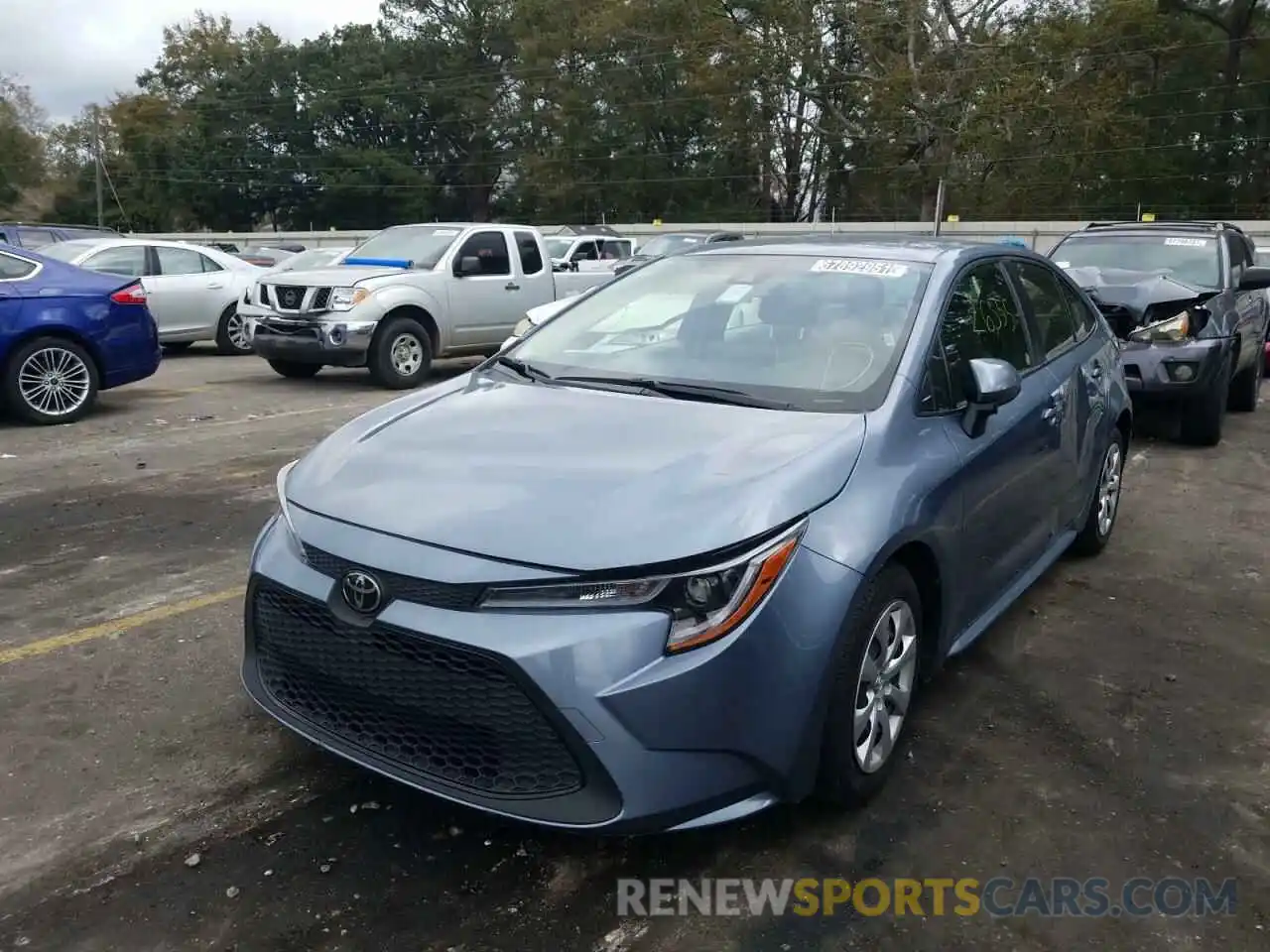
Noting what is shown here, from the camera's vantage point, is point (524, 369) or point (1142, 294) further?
point (1142, 294)

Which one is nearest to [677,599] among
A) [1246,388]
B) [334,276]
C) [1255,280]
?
[1255,280]

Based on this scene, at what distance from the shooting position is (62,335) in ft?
29.1

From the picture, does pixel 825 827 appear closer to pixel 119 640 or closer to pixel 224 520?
pixel 119 640

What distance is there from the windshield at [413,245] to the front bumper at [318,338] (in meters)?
1.32

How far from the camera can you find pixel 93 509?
6.26 meters

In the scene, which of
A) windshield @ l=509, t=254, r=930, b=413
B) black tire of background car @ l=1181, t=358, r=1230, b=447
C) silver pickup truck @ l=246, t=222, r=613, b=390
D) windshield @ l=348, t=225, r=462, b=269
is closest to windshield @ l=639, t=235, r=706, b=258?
silver pickup truck @ l=246, t=222, r=613, b=390

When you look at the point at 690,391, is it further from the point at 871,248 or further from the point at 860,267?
the point at 871,248

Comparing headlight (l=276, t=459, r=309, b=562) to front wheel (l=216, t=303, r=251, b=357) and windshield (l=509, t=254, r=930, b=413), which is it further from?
front wheel (l=216, t=303, r=251, b=357)

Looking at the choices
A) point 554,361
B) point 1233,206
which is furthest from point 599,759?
point 1233,206

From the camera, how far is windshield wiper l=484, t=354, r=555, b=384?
394 centimetres

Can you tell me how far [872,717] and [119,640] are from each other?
297cm

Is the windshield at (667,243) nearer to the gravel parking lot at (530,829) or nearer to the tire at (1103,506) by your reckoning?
the tire at (1103,506)

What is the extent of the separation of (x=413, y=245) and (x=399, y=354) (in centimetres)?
161

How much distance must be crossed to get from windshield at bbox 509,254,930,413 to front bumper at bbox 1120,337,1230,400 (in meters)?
5.03
